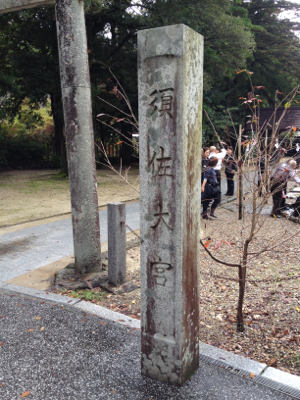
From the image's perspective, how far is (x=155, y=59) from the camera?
230cm

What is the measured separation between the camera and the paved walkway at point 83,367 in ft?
8.24

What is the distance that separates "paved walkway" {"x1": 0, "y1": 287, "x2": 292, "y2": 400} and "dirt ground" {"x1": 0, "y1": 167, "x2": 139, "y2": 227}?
3779mm

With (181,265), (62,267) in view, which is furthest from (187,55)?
(62,267)

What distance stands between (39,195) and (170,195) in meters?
10.3

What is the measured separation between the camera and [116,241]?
4.43m

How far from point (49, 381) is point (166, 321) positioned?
3.35 feet

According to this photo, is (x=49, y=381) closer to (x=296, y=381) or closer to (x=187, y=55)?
(x=296, y=381)

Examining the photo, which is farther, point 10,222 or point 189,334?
point 10,222

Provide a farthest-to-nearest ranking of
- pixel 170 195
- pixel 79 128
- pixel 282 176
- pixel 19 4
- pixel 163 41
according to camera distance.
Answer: pixel 282 176 < pixel 19 4 < pixel 79 128 < pixel 170 195 < pixel 163 41

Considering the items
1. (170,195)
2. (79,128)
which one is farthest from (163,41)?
(79,128)

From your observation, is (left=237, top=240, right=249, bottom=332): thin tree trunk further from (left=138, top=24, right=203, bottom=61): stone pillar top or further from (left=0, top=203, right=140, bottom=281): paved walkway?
(left=0, top=203, right=140, bottom=281): paved walkway

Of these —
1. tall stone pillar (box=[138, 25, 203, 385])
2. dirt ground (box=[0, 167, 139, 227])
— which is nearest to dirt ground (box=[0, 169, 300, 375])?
tall stone pillar (box=[138, 25, 203, 385])

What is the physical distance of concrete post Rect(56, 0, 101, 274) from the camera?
426 centimetres

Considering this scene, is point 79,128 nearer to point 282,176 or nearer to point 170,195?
point 170,195
